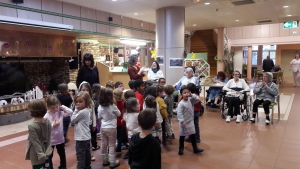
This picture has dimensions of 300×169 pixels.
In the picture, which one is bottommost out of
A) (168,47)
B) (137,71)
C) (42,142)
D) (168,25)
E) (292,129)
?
(292,129)

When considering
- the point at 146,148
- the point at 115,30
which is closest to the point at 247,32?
the point at 115,30

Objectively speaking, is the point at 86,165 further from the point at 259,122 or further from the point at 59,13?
Result: the point at 59,13

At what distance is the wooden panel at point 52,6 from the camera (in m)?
5.78

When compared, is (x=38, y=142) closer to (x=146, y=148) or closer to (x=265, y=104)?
(x=146, y=148)

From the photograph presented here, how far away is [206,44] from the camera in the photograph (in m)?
14.4

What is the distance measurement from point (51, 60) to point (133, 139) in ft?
21.2

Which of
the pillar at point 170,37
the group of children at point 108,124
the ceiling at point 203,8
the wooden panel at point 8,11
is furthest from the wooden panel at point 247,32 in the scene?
the wooden panel at point 8,11

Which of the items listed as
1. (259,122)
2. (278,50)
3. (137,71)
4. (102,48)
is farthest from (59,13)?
(278,50)

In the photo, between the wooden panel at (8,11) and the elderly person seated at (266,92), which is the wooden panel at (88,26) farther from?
the elderly person seated at (266,92)

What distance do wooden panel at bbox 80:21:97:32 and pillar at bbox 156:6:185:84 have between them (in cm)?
197

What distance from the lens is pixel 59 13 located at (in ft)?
20.0

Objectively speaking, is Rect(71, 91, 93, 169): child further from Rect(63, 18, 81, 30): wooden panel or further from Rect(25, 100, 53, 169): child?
Rect(63, 18, 81, 30): wooden panel

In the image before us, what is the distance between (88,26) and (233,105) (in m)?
4.65

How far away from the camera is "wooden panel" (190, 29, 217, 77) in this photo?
14219 millimetres
